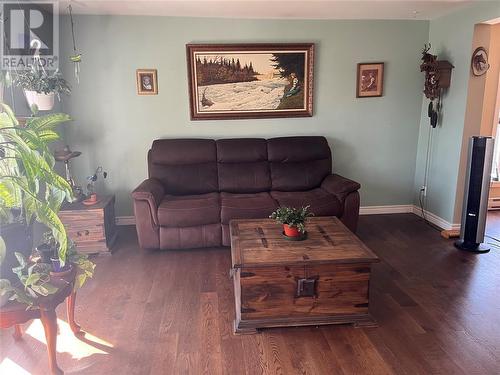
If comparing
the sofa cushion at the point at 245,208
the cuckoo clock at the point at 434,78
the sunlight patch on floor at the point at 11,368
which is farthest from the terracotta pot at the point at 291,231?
the cuckoo clock at the point at 434,78

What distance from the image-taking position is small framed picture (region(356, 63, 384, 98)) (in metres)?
4.19

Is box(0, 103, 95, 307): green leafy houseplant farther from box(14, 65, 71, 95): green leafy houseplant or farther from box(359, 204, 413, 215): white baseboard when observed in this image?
box(359, 204, 413, 215): white baseboard

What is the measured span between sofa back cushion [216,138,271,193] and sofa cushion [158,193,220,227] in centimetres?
50

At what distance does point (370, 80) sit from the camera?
4.21 metres

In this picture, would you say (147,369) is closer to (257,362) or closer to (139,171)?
(257,362)

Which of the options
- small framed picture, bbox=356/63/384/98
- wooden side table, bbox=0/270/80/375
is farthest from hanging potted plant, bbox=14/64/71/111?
small framed picture, bbox=356/63/384/98

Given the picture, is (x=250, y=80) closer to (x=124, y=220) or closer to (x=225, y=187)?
(x=225, y=187)

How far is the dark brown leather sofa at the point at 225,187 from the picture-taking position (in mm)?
3391

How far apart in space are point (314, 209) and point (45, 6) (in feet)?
10.3

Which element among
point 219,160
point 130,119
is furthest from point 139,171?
point 219,160

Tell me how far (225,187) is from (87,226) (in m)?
1.39

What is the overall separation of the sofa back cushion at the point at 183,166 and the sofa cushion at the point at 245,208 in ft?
1.47

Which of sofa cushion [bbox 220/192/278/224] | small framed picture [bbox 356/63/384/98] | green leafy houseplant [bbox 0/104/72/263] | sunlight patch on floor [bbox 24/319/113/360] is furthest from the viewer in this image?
small framed picture [bbox 356/63/384/98]

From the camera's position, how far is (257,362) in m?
2.00
